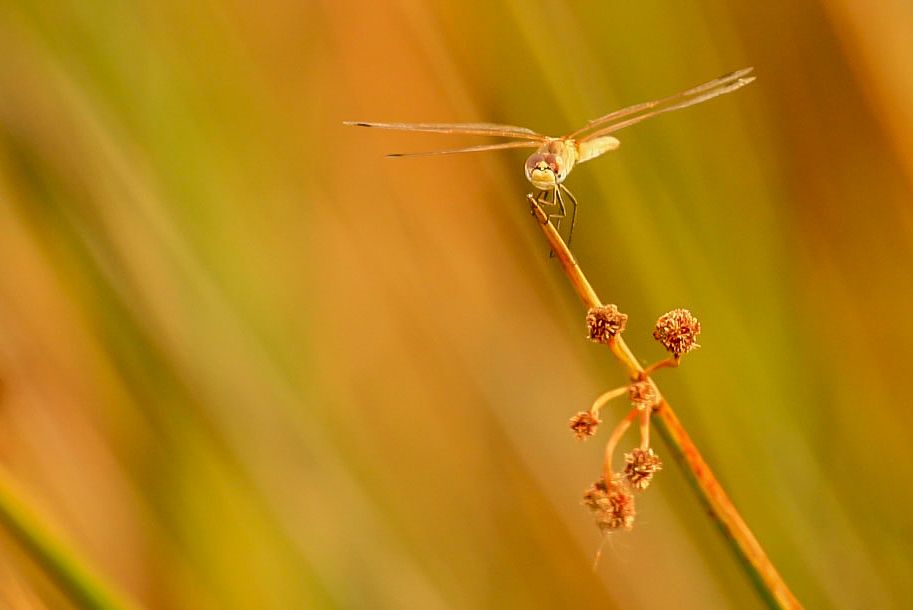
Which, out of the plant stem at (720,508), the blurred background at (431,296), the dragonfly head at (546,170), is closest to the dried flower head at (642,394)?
the plant stem at (720,508)

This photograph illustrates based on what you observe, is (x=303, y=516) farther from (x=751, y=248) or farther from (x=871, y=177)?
(x=871, y=177)

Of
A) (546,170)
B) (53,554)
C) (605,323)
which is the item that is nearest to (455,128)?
(546,170)

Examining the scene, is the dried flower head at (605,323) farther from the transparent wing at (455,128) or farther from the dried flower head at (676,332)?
the transparent wing at (455,128)

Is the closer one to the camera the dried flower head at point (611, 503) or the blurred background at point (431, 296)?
the dried flower head at point (611, 503)

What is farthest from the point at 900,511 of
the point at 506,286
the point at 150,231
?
the point at 150,231

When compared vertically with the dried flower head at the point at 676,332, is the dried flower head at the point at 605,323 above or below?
above
